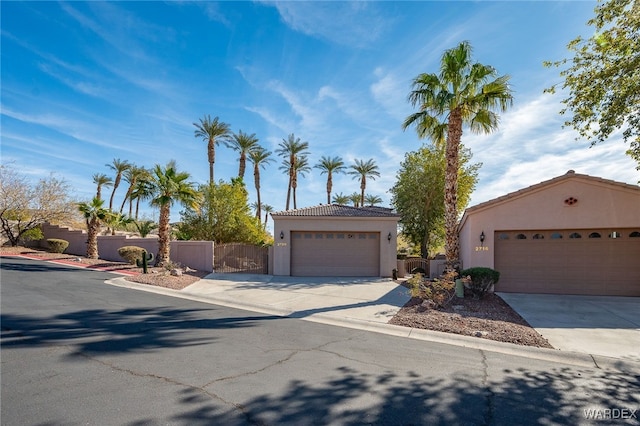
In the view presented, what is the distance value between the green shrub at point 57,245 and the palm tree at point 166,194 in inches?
407

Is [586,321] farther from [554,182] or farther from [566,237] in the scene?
[554,182]

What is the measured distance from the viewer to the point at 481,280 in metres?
10.6

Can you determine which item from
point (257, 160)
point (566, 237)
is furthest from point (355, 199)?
point (566, 237)

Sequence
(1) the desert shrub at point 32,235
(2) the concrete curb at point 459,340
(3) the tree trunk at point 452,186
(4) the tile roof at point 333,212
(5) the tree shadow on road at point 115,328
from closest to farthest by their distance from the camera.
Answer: (2) the concrete curb at point 459,340 → (5) the tree shadow on road at point 115,328 → (3) the tree trunk at point 452,186 → (4) the tile roof at point 333,212 → (1) the desert shrub at point 32,235

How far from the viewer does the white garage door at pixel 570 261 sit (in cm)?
1188

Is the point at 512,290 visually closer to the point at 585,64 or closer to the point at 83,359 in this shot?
the point at 585,64

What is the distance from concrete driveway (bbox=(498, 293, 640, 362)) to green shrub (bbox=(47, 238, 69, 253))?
1034 inches

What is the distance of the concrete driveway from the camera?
6.61 m

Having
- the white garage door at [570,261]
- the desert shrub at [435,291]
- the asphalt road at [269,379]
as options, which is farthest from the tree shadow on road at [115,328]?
the white garage door at [570,261]

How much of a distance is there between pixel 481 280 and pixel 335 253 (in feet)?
26.8

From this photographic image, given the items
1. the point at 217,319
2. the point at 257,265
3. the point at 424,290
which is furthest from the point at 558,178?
the point at 257,265

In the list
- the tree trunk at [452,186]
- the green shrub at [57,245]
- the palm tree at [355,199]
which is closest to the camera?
the tree trunk at [452,186]

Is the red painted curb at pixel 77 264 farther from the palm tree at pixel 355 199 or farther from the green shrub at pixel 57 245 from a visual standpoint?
the palm tree at pixel 355 199

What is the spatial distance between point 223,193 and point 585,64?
2146cm
